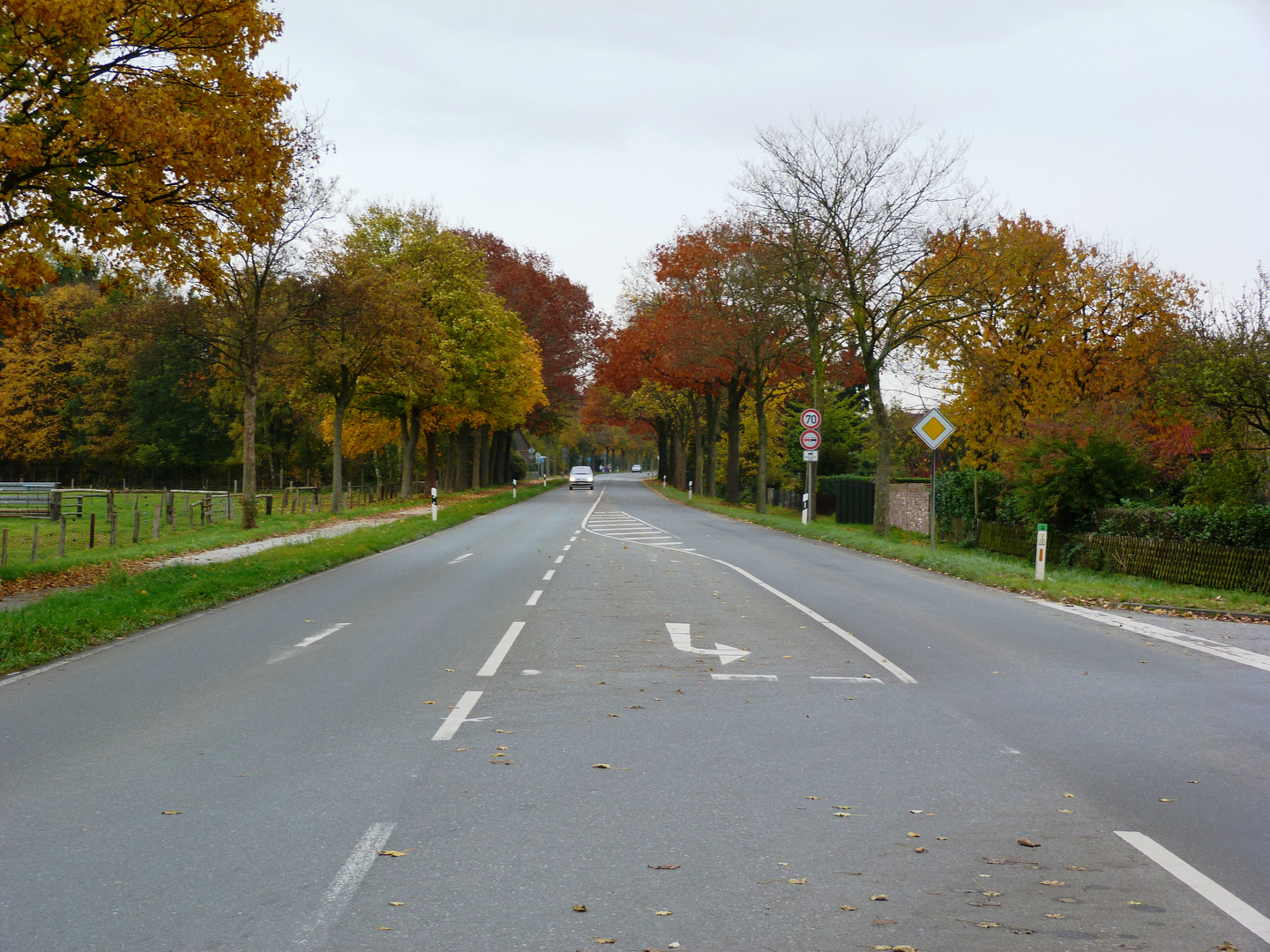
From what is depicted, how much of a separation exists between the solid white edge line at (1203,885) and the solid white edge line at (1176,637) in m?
5.53

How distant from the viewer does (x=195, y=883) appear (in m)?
3.94

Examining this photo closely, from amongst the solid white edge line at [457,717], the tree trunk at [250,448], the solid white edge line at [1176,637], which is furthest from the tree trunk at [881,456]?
the solid white edge line at [457,717]

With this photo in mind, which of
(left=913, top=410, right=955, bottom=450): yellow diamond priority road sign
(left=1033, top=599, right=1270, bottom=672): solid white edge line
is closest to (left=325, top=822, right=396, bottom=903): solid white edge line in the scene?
(left=1033, top=599, right=1270, bottom=672): solid white edge line

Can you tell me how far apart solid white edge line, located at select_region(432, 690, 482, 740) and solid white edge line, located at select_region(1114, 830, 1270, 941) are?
3.86 meters

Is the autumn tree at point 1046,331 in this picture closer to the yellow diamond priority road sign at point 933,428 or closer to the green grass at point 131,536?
the yellow diamond priority road sign at point 933,428

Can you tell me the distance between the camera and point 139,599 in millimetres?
12258

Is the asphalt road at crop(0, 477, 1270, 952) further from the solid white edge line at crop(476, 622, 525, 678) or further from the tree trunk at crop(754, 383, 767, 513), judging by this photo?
the tree trunk at crop(754, 383, 767, 513)

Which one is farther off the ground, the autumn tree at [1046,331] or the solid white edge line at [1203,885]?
the autumn tree at [1046,331]

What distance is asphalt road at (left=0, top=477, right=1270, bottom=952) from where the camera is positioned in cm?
368

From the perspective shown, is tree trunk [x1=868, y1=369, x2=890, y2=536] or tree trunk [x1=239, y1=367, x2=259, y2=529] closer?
tree trunk [x1=239, y1=367, x2=259, y2=529]

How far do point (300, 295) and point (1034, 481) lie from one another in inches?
808

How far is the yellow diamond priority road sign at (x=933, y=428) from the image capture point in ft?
68.6

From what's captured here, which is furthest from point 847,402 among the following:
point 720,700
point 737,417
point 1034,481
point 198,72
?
point 720,700

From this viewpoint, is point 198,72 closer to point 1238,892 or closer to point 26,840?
point 26,840
